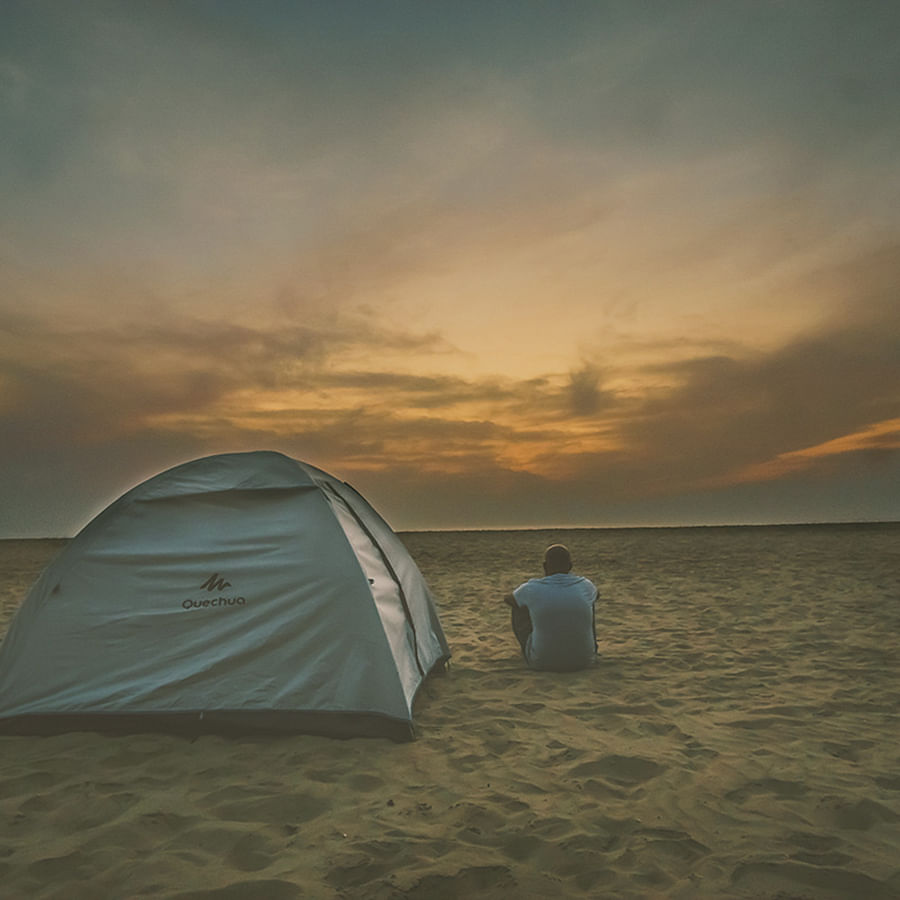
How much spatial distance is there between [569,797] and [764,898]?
51.2 inches

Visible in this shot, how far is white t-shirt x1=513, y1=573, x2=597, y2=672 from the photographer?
697 centimetres

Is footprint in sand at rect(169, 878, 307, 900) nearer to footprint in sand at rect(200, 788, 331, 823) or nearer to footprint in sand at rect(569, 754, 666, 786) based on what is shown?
footprint in sand at rect(200, 788, 331, 823)

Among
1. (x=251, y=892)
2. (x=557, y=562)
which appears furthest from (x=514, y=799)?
(x=557, y=562)

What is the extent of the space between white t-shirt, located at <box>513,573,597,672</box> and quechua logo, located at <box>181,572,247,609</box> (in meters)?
2.81

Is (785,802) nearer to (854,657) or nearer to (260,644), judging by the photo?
(260,644)

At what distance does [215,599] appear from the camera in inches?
219

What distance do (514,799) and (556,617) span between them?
2.84 m

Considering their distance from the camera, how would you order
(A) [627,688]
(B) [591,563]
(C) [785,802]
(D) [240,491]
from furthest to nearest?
(B) [591,563] < (A) [627,688] < (D) [240,491] < (C) [785,802]

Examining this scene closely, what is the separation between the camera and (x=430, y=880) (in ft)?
11.2

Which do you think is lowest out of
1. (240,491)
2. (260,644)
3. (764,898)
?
(764,898)

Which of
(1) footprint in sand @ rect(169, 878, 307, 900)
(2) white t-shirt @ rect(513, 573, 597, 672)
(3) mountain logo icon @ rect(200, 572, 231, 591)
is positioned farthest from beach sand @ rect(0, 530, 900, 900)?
(3) mountain logo icon @ rect(200, 572, 231, 591)

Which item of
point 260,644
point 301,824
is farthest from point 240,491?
point 301,824

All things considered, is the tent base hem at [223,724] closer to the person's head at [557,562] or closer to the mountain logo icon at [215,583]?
the mountain logo icon at [215,583]

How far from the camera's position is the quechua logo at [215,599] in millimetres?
5551
